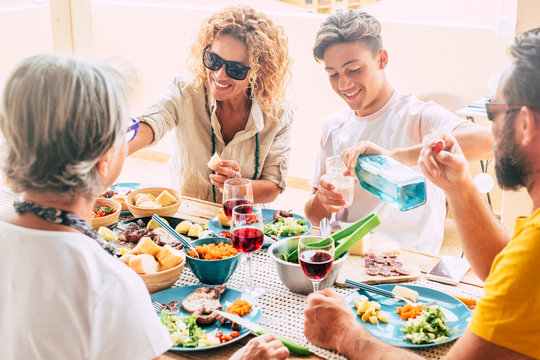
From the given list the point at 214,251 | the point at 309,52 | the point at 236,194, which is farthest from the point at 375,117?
the point at 309,52

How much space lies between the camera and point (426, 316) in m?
1.41

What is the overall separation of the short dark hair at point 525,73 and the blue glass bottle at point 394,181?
0.46m

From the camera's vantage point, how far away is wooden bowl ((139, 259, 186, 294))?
60.2 inches

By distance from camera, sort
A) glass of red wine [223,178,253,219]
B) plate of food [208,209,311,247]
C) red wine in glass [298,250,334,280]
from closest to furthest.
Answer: red wine in glass [298,250,334,280]
glass of red wine [223,178,253,219]
plate of food [208,209,311,247]

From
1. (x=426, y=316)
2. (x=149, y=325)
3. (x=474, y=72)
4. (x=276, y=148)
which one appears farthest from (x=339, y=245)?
(x=474, y=72)

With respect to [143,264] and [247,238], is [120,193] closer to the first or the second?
[143,264]

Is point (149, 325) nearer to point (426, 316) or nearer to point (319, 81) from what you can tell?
point (426, 316)

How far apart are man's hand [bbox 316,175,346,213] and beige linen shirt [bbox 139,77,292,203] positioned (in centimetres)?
50

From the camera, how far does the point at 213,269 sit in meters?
1.58

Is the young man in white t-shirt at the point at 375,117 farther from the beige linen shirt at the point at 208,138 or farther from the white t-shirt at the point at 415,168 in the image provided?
the beige linen shirt at the point at 208,138

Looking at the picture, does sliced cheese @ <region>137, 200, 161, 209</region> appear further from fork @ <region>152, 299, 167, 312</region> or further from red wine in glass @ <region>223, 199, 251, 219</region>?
fork @ <region>152, 299, 167, 312</region>

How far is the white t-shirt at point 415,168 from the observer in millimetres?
2324

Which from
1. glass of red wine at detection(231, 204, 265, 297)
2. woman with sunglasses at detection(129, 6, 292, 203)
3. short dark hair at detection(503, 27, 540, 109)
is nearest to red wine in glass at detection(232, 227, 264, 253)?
glass of red wine at detection(231, 204, 265, 297)

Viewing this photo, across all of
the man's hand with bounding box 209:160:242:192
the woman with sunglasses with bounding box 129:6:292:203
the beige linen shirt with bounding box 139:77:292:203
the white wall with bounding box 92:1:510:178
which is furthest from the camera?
the white wall with bounding box 92:1:510:178
